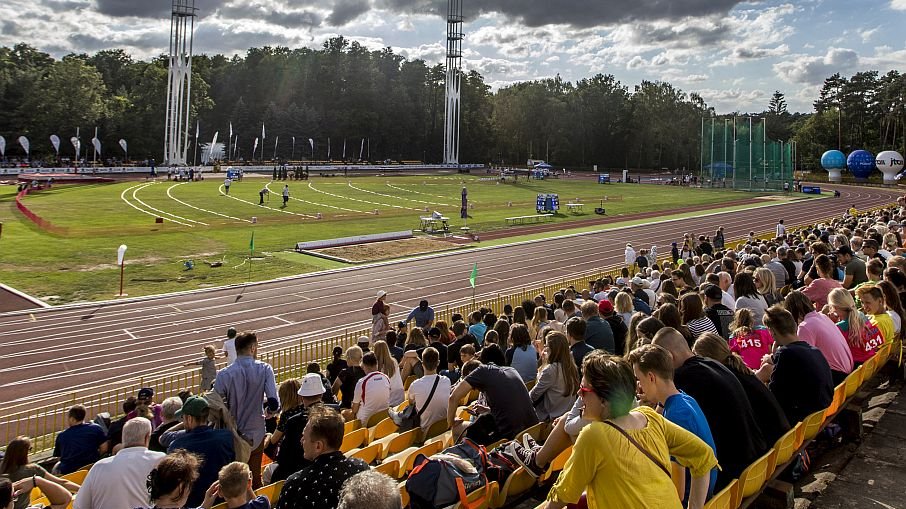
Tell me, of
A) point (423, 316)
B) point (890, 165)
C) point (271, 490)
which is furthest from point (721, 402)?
point (890, 165)

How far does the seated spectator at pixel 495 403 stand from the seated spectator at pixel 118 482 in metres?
2.95

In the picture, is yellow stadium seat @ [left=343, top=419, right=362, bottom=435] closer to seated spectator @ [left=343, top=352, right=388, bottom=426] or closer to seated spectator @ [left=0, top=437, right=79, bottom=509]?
seated spectator @ [left=343, top=352, right=388, bottom=426]

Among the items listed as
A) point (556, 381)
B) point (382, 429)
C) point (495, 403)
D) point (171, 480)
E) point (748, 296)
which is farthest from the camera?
point (748, 296)

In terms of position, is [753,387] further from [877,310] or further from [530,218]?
[530,218]

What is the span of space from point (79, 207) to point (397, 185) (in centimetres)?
3569

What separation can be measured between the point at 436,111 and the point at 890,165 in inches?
3325

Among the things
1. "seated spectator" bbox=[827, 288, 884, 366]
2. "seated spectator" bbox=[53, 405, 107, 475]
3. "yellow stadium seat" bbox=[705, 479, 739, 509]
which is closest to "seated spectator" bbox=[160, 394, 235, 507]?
"seated spectator" bbox=[53, 405, 107, 475]

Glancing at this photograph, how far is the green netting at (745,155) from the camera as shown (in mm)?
74938

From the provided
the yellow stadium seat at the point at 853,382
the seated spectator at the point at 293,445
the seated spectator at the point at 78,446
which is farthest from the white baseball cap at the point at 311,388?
the yellow stadium seat at the point at 853,382

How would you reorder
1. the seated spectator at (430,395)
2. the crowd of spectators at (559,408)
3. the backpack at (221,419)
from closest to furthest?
1. the crowd of spectators at (559,408)
2. the backpack at (221,419)
3. the seated spectator at (430,395)

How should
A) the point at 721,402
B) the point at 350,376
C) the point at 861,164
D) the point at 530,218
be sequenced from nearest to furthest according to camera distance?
the point at 721,402 → the point at 350,376 → the point at 530,218 → the point at 861,164

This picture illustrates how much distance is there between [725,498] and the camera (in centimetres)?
492

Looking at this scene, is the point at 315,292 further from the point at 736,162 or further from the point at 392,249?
the point at 736,162

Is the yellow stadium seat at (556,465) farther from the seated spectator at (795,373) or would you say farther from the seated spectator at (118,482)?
the seated spectator at (118,482)
